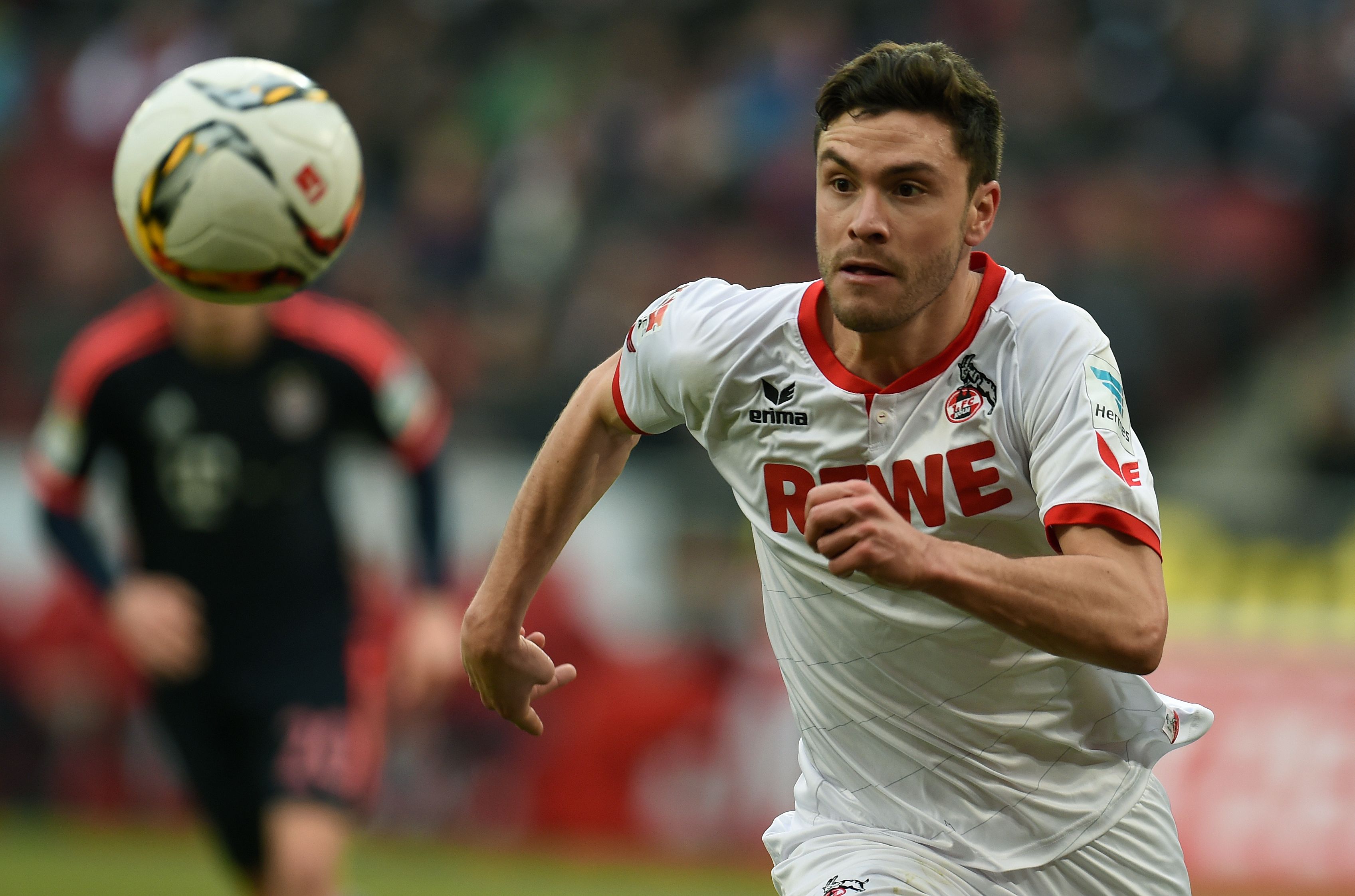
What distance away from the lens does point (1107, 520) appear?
3.68 meters

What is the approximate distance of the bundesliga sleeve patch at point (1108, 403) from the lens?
12.4 feet

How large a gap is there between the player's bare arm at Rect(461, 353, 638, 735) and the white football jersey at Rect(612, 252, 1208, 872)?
0.10m

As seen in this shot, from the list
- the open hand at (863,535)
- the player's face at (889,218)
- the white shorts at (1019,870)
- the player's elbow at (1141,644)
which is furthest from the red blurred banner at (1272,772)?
the open hand at (863,535)

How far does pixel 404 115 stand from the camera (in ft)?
51.5

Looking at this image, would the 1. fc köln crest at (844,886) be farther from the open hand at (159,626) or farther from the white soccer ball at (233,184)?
the open hand at (159,626)

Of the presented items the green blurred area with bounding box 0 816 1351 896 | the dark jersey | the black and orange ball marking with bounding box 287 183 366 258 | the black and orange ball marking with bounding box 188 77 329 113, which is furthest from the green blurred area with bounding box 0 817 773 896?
the black and orange ball marking with bounding box 188 77 329 113

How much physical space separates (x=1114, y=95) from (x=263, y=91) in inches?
408

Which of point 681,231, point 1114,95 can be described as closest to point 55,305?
point 681,231

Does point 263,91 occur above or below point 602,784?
above

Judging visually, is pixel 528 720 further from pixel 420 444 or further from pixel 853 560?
pixel 420 444

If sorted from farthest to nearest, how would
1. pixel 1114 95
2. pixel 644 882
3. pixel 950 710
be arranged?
pixel 1114 95, pixel 644 882, pixel 950 710

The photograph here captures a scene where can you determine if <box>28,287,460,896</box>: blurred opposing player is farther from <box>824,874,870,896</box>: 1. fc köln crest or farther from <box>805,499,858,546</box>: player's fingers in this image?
<box>805,499,858,546</box>: player's fingers

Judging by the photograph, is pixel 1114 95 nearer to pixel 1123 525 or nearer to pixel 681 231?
pixel 681 231

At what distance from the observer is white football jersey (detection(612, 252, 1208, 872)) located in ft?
13.2
